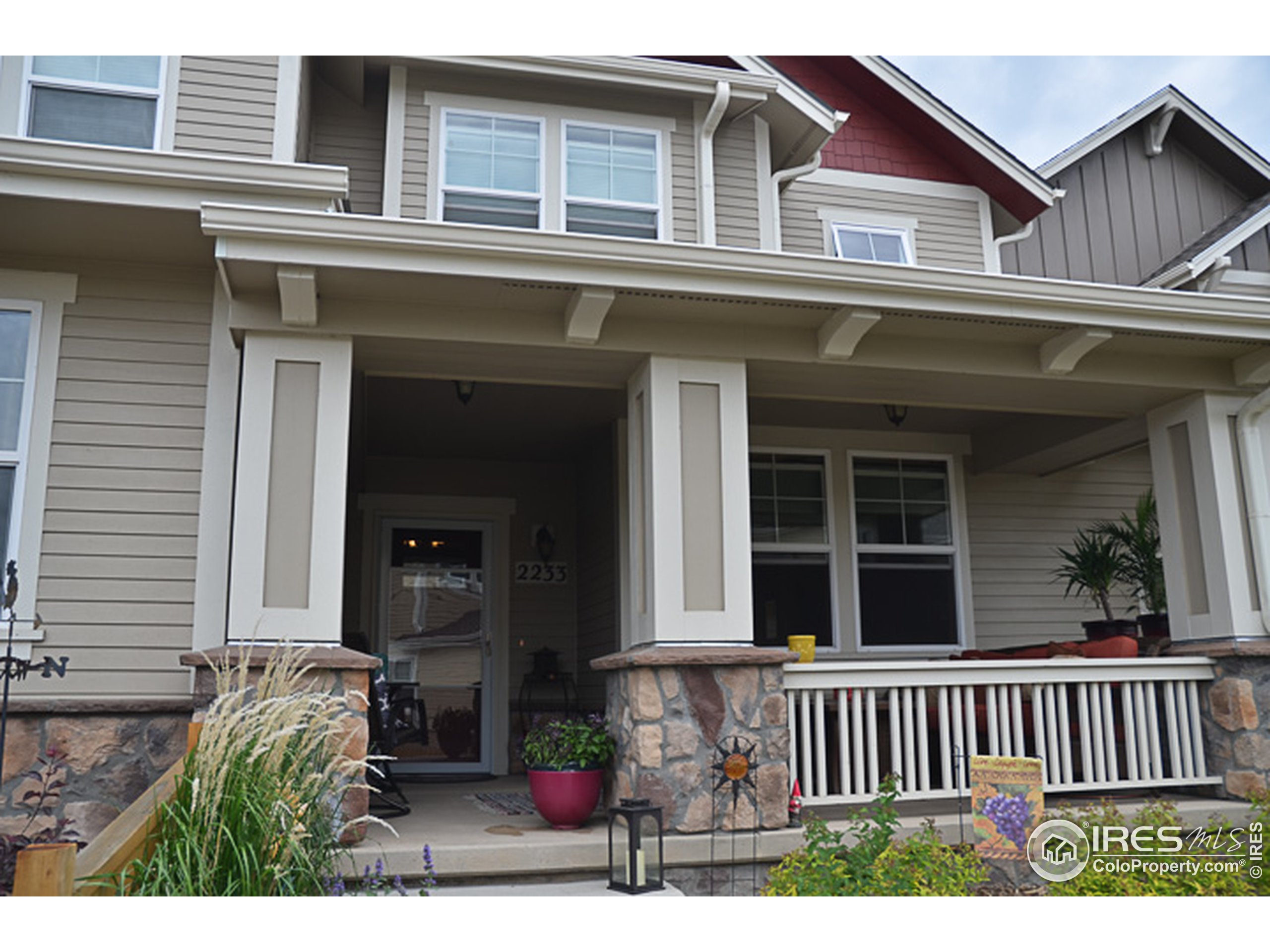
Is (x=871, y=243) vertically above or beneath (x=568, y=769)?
above

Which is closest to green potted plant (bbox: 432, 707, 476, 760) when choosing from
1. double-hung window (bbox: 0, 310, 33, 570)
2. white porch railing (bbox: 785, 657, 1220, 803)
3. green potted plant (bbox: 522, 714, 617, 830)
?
white porch railing (bbox: 785, 657, 1220, 803)

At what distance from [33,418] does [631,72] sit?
4162 mm

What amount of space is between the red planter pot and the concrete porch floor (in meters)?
0.06

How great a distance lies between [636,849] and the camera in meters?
4.42

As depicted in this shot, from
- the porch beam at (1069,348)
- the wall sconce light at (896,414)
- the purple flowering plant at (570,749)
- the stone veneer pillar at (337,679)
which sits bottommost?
the purple flowering plant at (570,749)

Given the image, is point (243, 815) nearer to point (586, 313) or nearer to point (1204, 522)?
point (586, 313)

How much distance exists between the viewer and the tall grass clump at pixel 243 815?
300cm

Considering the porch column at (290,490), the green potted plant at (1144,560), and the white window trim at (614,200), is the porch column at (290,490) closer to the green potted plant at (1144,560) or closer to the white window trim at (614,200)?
the white window trim at (614,200)

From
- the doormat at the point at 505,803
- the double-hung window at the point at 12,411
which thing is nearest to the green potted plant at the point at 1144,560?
the doormat at the point at 505,803

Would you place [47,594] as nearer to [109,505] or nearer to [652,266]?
[109,505]

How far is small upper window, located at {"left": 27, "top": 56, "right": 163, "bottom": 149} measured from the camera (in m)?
5.82

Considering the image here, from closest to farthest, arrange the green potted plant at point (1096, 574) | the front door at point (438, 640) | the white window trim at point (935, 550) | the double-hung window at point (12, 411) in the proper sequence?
the double-hung window at point (12, 411) → the green potted plant at point (1096, 574) → the white window trim at point (935, 550) → the front door at point (438, 640)

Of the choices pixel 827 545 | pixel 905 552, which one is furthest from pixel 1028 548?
pixel 827 545

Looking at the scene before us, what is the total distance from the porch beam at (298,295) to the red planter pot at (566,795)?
2.34m
